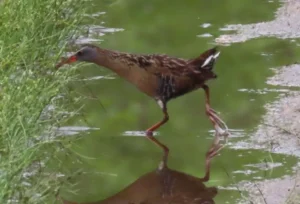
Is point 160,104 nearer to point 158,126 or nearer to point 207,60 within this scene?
point 158,126

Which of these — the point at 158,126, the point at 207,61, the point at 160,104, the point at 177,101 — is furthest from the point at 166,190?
the point at 177,101

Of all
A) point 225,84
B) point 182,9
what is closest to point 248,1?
point 182,9

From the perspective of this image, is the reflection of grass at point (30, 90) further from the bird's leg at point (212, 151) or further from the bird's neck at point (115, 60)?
the bird's leg at point (212, 151)

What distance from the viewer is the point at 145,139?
29.1ft

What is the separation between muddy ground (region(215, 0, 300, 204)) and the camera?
24.2 feet

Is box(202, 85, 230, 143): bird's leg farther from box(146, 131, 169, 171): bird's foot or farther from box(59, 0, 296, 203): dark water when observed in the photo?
box(146, 131, 169, 171): bird's foot

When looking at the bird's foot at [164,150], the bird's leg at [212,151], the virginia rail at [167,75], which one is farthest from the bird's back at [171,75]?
the bird's leg at [212,151]

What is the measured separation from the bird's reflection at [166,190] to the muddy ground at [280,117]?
30cm

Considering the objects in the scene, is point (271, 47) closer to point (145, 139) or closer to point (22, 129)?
point (145, 139)

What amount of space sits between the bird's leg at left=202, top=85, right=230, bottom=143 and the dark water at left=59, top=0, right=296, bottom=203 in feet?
0.23

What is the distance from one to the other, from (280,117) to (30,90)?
2.20 m

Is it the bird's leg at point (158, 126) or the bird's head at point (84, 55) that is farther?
the bird's head at point (84, 55)

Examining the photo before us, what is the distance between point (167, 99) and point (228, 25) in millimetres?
3287

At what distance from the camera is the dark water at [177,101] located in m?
8.03
